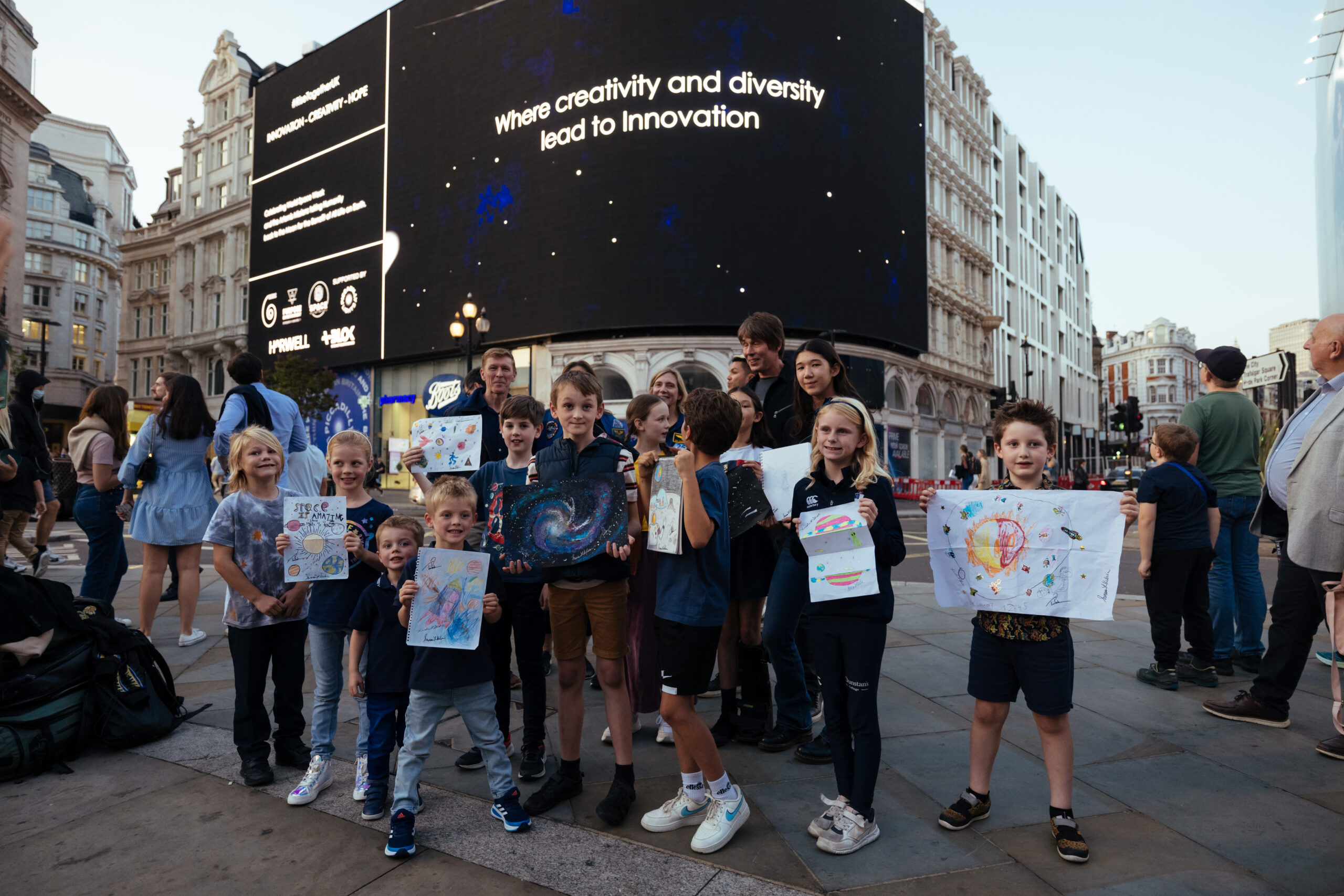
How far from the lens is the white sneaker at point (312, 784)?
3059mm

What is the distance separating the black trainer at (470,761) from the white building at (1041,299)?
40.2 meters

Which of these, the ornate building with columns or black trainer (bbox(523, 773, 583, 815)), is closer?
black trainer (bbox(523, 773, 583, 815))

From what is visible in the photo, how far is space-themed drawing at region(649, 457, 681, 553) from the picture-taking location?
9.53 feet

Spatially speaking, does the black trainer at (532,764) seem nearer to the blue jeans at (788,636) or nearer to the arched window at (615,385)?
the blue jeans at (788,636)

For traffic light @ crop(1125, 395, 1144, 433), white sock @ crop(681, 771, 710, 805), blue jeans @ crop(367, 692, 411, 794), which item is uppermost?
traffic light @ crop(1125, 395, 1144, 433)

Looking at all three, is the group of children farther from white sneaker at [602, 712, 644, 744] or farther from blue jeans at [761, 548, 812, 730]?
white sneaker at [602, 712, 644, 744]

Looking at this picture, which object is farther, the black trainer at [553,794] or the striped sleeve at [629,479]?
the striped sleeve at [629,479]

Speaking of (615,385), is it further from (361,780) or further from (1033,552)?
(1033,552)

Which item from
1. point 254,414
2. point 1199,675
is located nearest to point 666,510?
point 254,414

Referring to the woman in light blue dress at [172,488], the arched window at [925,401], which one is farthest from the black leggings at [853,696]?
the arched window at [925,401]

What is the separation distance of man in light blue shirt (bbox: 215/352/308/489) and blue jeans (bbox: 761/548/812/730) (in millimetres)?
3416

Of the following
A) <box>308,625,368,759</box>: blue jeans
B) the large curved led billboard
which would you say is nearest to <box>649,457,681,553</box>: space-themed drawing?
<box>308,625,368,759</box>: blue jeans

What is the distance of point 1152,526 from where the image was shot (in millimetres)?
4770

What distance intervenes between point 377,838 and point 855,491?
231 centimetres
